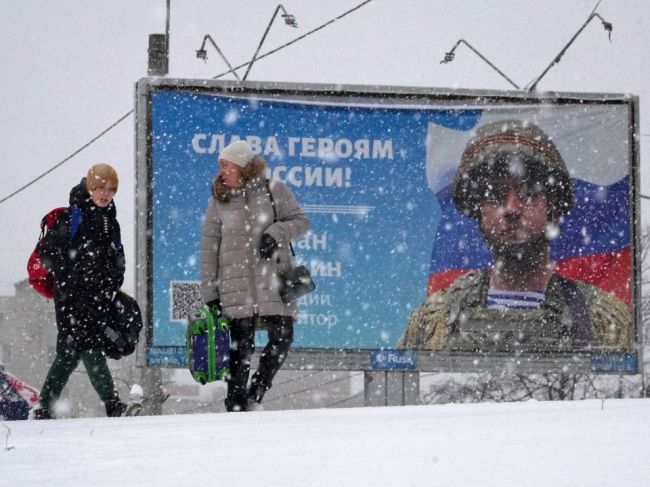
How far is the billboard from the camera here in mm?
9414

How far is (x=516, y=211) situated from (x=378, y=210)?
4.90 feet

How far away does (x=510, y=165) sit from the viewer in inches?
392

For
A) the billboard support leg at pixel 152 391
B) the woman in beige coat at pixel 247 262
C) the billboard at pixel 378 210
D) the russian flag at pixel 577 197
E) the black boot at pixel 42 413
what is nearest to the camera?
the black boot at pixel 42 413

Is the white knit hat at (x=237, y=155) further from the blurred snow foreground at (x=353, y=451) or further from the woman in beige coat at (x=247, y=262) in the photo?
the blurred snow foreground at (x=353, y=451)

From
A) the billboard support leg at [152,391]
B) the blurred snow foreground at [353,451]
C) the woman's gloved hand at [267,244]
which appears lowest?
the billboard support leg at [152,391]

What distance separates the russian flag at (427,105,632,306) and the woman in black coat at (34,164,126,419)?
4978 millimetres

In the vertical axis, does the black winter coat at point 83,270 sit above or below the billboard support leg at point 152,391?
above

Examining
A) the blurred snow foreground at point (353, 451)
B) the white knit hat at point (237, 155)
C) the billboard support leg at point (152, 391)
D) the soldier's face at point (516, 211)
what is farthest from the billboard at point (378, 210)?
the blurred snow foreground at point (353, 451)

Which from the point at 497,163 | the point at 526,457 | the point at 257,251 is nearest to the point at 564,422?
the point at 526,457

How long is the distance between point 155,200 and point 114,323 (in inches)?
173

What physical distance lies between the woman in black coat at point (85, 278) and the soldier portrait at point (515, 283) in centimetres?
485

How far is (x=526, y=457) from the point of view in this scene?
202 cm

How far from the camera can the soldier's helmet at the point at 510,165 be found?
9805 millimetres

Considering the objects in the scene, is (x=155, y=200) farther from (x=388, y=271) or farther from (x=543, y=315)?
(x=543, y=315)
